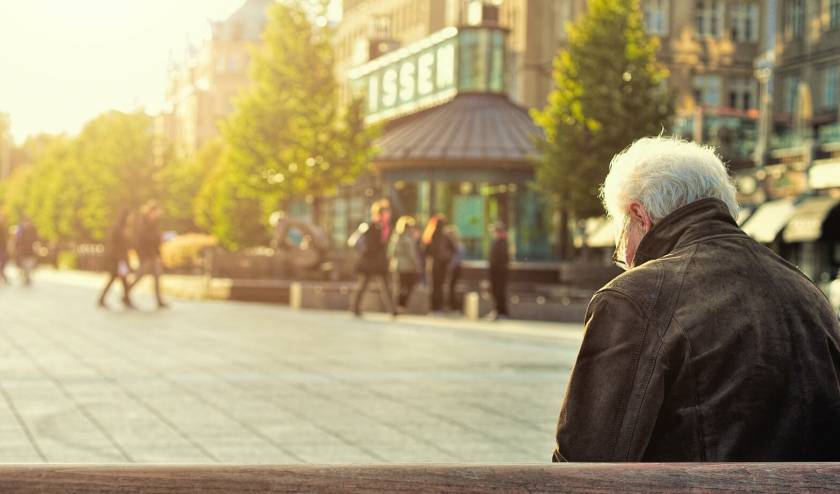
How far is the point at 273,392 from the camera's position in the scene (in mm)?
12016

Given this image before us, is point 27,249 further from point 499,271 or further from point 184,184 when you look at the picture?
point 184,184

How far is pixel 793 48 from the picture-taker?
66438 mm

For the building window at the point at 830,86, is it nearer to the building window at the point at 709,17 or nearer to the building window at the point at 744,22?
the building window at the point at 744,22

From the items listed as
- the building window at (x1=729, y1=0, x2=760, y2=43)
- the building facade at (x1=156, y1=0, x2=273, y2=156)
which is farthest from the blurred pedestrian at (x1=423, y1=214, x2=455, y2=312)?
the building facade at (x1=156, y1=0, x2=273, y2=156)

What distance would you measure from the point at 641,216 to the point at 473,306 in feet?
76.5

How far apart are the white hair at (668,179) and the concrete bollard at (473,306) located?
2284 centimetres

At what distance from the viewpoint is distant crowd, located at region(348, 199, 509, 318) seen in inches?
985

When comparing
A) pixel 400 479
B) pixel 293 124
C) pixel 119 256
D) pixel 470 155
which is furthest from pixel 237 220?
pixel 400 479

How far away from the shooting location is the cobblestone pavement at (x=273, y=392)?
28.9ft

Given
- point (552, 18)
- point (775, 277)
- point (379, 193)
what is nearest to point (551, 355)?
point (775, 277)

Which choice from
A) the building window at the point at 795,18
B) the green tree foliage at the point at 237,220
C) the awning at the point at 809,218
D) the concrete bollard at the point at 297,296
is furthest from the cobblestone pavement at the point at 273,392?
the building window at the point at 795,18

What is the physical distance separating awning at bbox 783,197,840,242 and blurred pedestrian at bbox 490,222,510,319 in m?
19.3

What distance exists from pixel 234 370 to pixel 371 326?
858cm

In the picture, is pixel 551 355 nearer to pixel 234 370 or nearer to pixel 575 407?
pixel 234 370
